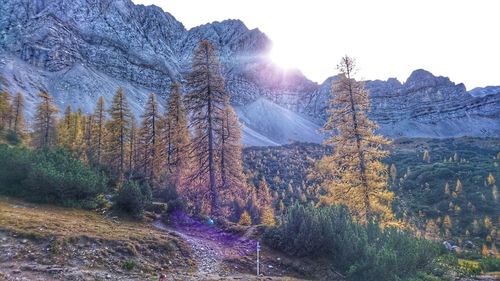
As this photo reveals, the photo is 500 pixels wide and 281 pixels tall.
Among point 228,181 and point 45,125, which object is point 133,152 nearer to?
point 45,125

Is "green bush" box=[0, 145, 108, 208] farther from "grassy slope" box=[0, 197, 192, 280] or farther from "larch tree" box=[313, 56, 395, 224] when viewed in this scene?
"larch tree" box=[313, 56, 395, 224]

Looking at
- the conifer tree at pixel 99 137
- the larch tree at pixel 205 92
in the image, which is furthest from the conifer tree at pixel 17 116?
the larch tree at pixel 205 92

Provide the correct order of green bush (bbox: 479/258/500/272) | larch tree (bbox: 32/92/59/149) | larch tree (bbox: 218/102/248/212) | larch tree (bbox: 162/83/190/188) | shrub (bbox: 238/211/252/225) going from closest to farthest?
→ green bush (bbox: 479/258/500/272) < shrub (bbox: 238/211/252/225) < larch tree (bbox: 218/102/248/212) < larch tree (bbox: 162/83/190/188) < larch tree (bbox: 32/92/59/149)

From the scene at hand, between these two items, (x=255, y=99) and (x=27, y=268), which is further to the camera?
(x=255, y=99)

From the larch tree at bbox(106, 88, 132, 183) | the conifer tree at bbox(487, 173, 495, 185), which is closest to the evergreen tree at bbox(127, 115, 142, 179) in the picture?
the larch tree at bbox(106, 88, 132, 183)

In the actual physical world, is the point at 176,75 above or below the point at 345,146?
above

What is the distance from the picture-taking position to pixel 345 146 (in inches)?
772

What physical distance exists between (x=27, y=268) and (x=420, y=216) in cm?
6212

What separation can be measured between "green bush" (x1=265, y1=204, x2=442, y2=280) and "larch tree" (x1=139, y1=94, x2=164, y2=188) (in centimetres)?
2031

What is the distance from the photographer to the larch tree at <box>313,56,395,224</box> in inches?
736

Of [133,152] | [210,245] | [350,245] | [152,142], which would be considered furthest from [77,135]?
[350,245]

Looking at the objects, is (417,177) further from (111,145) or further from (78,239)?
(78,239)

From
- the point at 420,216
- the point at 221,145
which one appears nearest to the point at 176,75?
the point at 420,216

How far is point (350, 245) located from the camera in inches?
456
